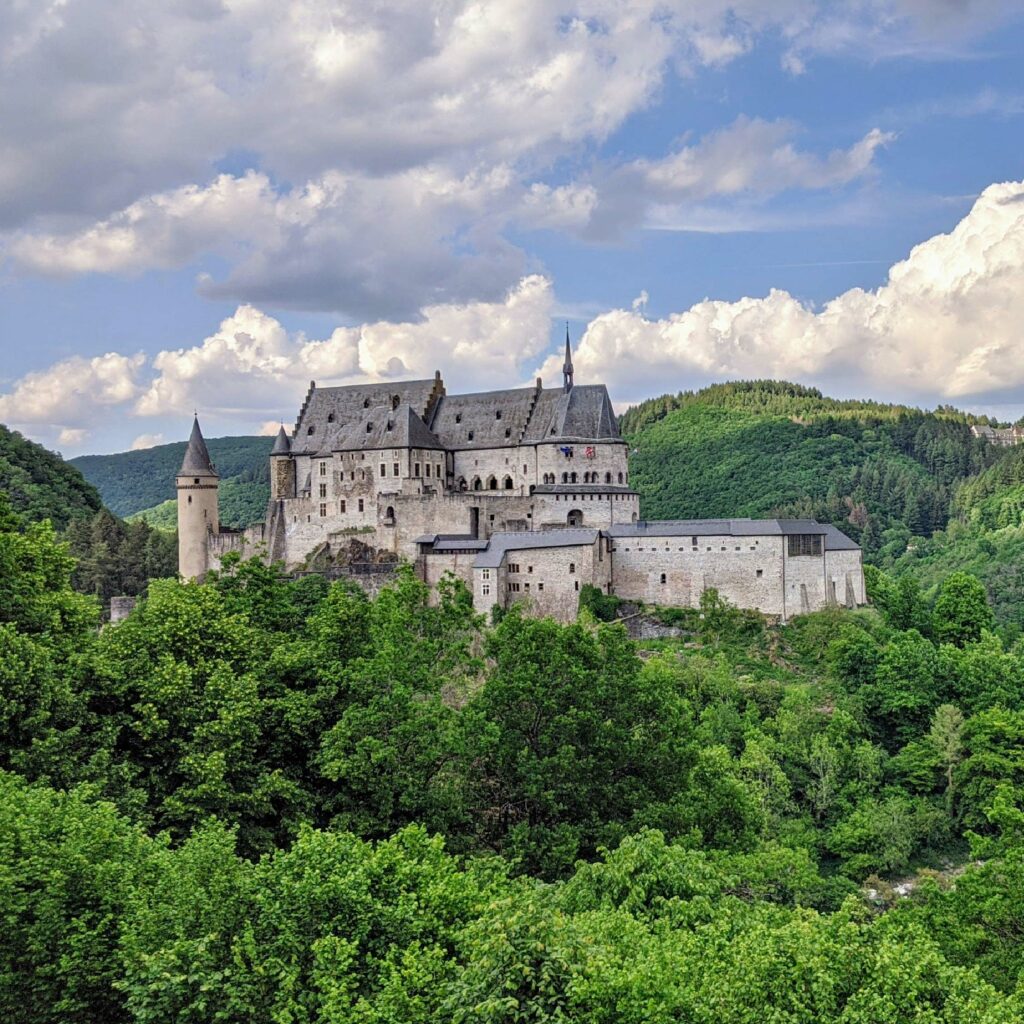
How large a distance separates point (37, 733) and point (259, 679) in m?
5.12

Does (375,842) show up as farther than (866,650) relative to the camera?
No

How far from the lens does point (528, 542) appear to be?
66688 millimetres

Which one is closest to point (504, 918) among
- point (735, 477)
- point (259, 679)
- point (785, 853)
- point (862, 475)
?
point (259, 679)

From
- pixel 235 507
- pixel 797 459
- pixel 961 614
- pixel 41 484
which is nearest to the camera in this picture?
pixel 961 614

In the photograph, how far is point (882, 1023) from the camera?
50.4 ft

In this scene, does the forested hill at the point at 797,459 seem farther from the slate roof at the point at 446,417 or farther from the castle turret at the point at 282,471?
the castle turret at the point at 282,471

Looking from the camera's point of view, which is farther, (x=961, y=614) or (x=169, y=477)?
(x=169, y=477)

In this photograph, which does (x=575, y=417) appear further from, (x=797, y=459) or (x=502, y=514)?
(x=797, y=459)

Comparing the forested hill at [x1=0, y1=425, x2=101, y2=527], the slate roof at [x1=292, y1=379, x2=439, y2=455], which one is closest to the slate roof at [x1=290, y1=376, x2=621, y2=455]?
the slate roof at [x1=292, y1=379, x2=439, y2=455]

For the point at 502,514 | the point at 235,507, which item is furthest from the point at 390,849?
the point at 235,507

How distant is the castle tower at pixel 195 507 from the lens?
78.6m

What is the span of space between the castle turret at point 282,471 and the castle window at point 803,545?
122 ft

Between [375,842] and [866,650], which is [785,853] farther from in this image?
[866,650]

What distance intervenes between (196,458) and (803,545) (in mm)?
42188
